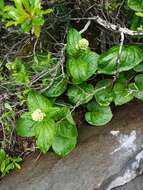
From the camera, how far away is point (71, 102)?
2121mm

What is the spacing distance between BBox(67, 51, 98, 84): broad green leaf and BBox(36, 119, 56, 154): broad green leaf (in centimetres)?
29

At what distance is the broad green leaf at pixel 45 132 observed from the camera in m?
1.86

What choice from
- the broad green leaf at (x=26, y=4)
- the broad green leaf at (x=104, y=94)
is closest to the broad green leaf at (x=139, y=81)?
the broad green leaf at (x=104, y=94)

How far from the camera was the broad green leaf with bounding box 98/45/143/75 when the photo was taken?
6.54 ft

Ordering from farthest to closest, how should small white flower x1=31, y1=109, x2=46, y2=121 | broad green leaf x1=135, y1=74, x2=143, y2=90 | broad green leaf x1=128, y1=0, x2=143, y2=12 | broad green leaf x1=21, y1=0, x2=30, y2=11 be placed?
broad green leaf x1=135, y1=74, x2=143, y2=90 < broad green leaf x1=128, y1=0, x2=143, y2=12 < small white flower x1=31, y1=109, x2=46, y2=121 < broad green leaf x1=21, y1=0, x2=30, y2=11

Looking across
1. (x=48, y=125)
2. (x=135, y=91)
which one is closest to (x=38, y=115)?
(x=48, y=125)

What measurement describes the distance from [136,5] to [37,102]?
0.70 metres

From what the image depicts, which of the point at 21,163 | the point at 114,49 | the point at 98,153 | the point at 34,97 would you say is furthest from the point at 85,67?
the point at 21,163

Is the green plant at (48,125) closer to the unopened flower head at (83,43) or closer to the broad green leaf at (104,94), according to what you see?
the broad green leaf at (104,94)

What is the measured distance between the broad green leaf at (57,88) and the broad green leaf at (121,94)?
0.28m

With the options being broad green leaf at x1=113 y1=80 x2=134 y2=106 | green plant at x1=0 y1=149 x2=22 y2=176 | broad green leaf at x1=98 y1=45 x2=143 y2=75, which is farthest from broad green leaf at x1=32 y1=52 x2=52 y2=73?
green plant at x1=0 y1=149 x2=22 y2=176

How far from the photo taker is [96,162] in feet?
6.64

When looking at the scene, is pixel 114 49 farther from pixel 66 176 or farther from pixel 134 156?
pixel 66 176

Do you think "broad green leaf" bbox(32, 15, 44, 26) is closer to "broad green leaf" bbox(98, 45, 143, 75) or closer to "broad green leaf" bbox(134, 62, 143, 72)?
"broad green leaf" bbox(98, 45, 143, 75)
